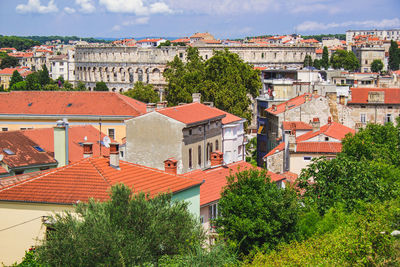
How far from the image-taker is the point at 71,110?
144ft

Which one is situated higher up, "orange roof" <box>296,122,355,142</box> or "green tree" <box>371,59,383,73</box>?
"green tree" <box>371,59,383,73</box>

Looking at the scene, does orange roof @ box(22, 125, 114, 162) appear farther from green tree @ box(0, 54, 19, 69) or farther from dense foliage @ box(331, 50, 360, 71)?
Result: green tree @ box(0, 54, 19, 69)

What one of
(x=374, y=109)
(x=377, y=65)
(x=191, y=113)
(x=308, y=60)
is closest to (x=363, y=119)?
(x=374, y=109)

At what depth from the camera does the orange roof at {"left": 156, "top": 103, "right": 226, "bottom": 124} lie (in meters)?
29.3

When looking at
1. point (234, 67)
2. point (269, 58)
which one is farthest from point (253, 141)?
point (269, 58)

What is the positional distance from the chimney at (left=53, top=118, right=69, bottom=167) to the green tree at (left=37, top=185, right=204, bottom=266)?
8.34 metres

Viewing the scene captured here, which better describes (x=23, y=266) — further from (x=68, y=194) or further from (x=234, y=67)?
(x=234, y=67)

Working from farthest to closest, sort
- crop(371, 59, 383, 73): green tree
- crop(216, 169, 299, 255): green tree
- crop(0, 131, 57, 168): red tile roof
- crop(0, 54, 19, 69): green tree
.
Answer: crop(0, 54, 19, 69): green tree
crop(371, 59, 383, 73): green tree
crop(0, 131, 57, 168): red tile roof
crop(216, 169, 299, 255): green tree

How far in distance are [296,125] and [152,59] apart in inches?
3807

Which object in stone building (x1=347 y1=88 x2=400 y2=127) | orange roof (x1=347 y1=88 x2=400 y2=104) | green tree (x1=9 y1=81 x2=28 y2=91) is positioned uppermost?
orange roof (x1=347 y1=88 x2=400 y2=104)

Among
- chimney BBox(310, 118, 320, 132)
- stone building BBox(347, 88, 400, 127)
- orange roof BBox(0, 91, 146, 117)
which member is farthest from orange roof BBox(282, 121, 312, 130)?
orange roof BBox(0, 91, 146, 117)

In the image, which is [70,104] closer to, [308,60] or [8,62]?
[308,60]

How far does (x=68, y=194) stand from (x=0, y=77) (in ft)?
473

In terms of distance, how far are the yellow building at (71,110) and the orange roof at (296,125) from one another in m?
9.98
